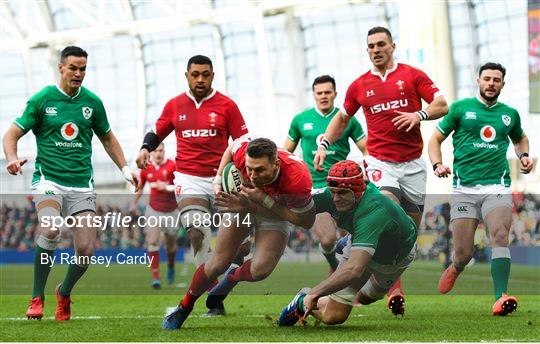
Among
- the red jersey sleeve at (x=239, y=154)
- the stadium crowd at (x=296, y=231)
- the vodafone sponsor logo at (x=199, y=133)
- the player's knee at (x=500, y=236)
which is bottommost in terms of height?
the stadium crowd at (x=296, y=231)

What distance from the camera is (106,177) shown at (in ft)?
131

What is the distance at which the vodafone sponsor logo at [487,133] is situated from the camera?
8023 millimetres

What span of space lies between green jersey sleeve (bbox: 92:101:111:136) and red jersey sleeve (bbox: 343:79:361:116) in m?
1.92

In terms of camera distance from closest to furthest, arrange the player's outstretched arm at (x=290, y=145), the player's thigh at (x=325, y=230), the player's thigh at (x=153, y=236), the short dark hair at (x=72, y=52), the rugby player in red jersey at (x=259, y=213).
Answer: the rugby player in red jersey at (x=259, y=213)
the short dark hair at (x=72, y=52)
the player's thigh at (x=325, y=230)
the player's outstretched arm at (x=290, y=145)
the player's thigh at (x=153, y=236)

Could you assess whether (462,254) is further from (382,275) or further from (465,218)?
(382,275)

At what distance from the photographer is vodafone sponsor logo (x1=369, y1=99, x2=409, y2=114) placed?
7883 mm

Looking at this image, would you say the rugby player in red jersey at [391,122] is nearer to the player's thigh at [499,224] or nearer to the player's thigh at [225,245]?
the player's thigh at [499,224]

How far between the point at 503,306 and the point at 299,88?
25479 millimetres

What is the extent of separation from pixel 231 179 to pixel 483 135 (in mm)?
2454

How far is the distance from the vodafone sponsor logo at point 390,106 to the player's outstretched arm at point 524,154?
3.37ft

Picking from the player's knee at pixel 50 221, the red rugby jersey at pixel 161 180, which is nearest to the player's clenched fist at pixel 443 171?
the player's knee at pixel 50 221

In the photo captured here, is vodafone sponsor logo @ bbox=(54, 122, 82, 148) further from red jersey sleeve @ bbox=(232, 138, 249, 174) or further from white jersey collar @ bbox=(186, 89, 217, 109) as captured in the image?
red jersey sleeve @ bbox=(232, 138, 249, 174)

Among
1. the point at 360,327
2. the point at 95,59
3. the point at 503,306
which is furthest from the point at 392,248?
the point at 95,59

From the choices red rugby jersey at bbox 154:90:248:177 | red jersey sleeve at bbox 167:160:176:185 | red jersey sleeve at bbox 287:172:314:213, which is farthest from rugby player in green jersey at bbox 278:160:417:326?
red jersey sleeve at bbox 167:160:176:185
